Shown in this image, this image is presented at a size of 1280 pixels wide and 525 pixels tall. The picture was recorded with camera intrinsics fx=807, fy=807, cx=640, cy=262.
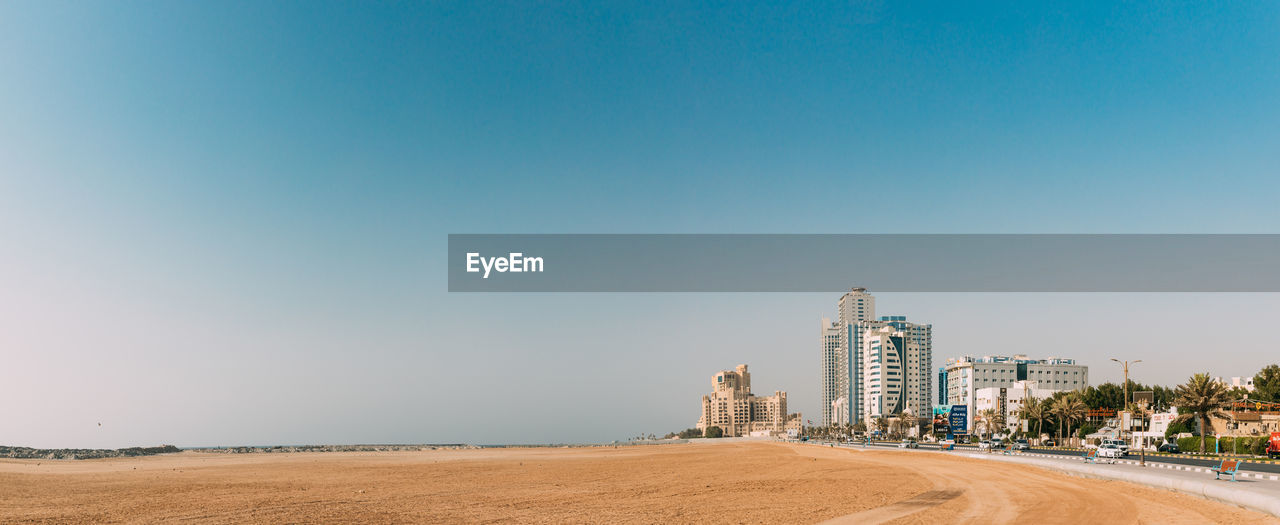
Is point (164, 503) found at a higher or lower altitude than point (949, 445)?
higher

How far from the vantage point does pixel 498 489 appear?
3966 cm

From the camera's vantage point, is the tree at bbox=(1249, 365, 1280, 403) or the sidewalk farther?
the tree at bbox=(1249, 365, 1280, 403)

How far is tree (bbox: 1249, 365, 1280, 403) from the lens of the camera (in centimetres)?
10756

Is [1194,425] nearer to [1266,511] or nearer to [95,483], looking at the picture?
[1266,511]

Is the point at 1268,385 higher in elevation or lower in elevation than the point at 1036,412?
higher

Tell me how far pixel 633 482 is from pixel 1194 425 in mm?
88855

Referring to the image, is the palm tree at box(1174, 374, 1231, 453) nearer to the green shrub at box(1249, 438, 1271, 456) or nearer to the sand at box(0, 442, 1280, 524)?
the green shrub at box(1249, 438, 1271, 456)

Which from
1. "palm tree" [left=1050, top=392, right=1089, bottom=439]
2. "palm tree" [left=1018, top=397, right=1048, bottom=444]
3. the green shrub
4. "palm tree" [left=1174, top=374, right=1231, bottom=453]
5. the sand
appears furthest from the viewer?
"palm tree" [left=1018, top=397, right=1048, bottom=444]

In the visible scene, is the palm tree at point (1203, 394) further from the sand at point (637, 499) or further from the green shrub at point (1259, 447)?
the sand at point (637, 499)

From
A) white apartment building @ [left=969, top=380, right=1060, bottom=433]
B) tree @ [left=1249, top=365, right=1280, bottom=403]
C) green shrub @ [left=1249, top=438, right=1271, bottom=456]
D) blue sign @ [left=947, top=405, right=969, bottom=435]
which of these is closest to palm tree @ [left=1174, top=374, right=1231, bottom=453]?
green shrub @ [left=1249, top=438, right=1271, bottom=456]

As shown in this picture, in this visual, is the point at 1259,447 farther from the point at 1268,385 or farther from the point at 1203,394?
the point at 1268,385

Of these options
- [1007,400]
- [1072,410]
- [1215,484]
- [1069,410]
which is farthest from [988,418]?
[1215,484]

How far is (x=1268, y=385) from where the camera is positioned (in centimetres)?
10875

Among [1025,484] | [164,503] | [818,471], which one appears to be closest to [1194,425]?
[818,471]
